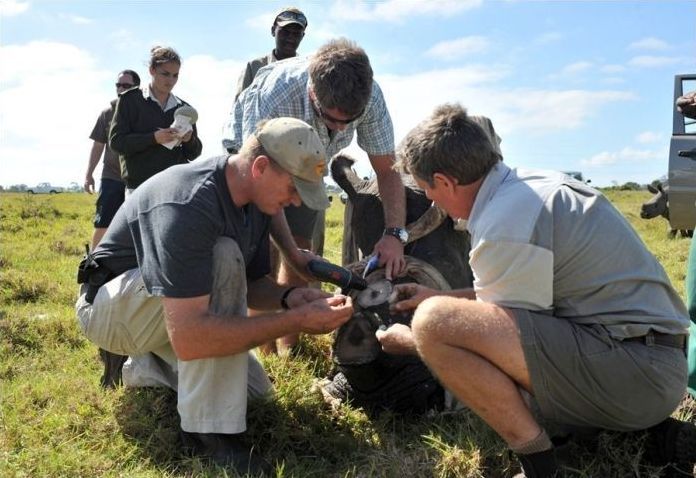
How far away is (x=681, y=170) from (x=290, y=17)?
546 cm

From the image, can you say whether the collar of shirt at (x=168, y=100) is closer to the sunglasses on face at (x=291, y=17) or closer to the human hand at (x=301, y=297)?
the sunglasses on face at (x=291, y=17)

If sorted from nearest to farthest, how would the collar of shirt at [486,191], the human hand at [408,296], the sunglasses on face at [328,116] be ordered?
1. the collar of shirt at [486,191]
2. the human hand at [408,296]
3. the sunglasses on face at [328,116]

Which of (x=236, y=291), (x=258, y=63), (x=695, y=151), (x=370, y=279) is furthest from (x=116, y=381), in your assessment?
(x=695, y=151)

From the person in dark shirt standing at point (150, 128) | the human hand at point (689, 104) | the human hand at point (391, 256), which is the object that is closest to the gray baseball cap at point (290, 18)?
the person in dark shirt standing at point (150, 128)

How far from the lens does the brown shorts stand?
103 inches

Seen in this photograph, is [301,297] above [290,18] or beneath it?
beneath

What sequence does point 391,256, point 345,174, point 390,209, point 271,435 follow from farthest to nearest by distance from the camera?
point 345,174
point 390,209
point 391,256
point 271,435

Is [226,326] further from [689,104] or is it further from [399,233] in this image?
[689,104]

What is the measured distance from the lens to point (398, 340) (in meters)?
3.11

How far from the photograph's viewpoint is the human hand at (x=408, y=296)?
11.1 ft

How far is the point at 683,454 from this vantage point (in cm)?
281

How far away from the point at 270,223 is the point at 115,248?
0.83 meters

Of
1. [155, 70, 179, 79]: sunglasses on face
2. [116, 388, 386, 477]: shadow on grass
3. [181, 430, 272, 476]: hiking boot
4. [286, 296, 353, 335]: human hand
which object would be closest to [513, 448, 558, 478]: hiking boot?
[116, 388, 386, 477]: shadow on grass

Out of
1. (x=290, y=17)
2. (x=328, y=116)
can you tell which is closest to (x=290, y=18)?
(x=290, y=17)
